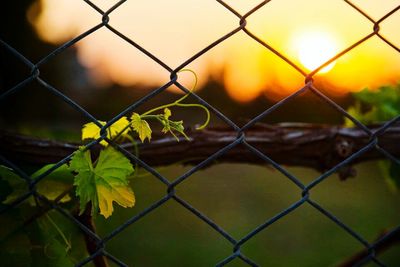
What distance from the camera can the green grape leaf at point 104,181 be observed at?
868 mm

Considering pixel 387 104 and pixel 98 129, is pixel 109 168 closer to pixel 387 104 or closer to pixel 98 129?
pixel 98 129

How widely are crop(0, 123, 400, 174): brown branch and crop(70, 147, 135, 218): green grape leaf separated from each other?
1.00 ft

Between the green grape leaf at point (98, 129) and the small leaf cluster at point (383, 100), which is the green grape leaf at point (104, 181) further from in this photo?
the small leaf cluster at point (383, 100)

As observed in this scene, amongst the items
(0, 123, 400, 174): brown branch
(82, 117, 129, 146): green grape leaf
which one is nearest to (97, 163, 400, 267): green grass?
(0, 123, 400, 174): brown branch

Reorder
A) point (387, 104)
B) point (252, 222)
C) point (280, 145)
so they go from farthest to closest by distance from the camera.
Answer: point (252, 222)
point (387, 104)
point (280, 145)

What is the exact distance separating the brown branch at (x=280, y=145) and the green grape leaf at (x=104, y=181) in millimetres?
305

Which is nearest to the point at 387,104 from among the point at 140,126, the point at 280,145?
the point at 280,145

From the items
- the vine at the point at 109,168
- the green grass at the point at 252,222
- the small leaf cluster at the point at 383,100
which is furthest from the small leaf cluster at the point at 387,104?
the green grass at the point at 252,222

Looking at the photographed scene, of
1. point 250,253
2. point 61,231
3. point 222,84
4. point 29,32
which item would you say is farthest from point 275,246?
point 222,84

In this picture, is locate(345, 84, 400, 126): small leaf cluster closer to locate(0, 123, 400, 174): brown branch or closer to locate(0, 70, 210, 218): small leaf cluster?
locate(0, 123, 400, 174): brown branch

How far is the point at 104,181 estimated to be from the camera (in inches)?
34.6

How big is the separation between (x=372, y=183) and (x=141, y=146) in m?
7.23

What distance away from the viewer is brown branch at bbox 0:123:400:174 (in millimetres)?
1234

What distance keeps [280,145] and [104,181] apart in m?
0.53
